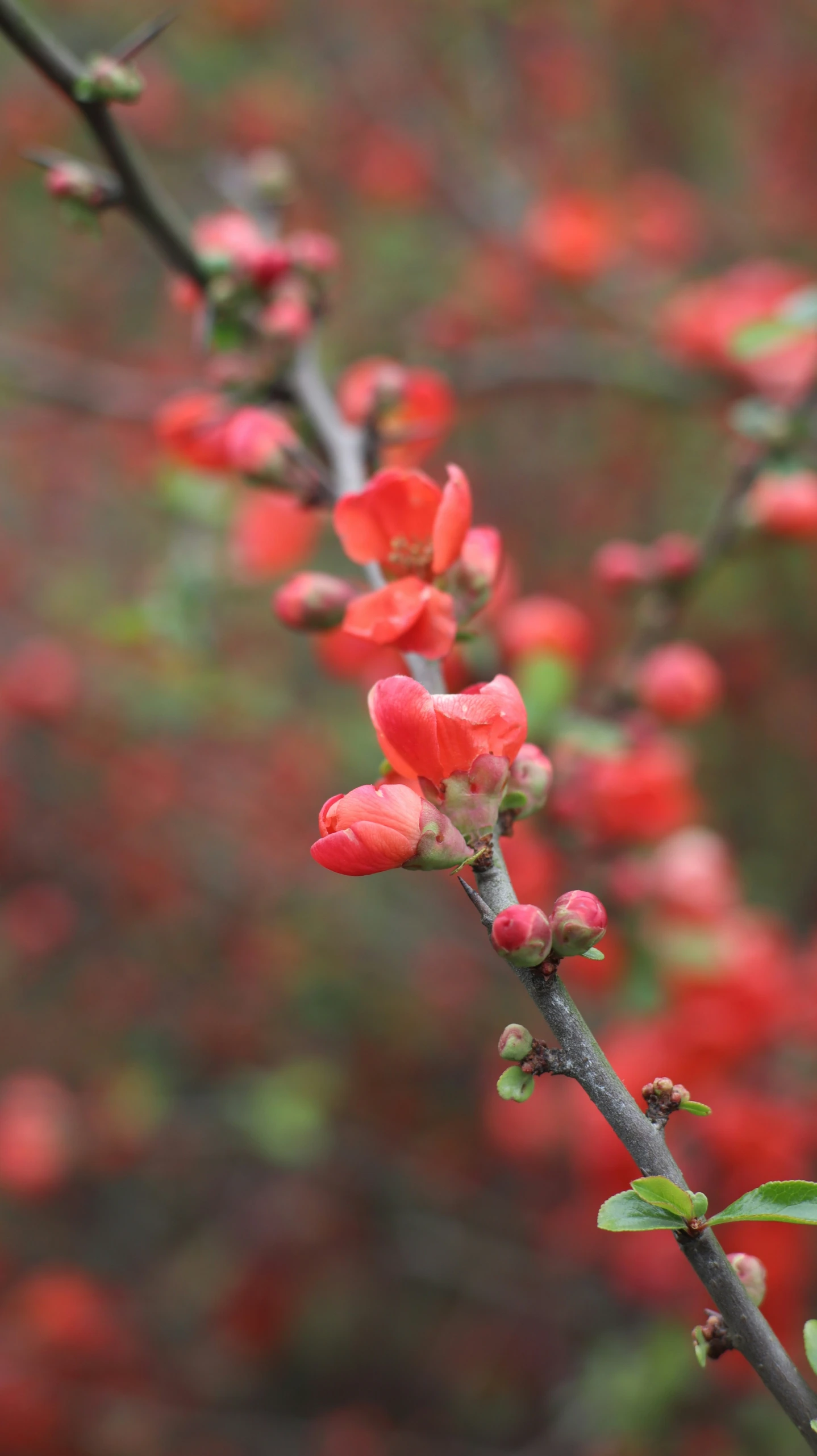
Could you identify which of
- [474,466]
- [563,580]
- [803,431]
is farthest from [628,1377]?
[474,466]

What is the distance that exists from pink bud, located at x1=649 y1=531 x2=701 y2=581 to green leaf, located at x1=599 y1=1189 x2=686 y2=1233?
2.61ft

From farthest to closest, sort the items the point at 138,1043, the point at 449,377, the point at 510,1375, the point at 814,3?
1. the point at 814,3
2. the point at 138,1043
3. the point at 510,1375
4. the point at 449,377

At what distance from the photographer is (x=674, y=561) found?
46.6 inches

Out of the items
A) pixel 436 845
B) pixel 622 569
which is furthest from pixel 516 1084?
pixel 622 569

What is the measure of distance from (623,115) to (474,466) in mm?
1482

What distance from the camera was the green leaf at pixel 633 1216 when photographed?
50 centimetres

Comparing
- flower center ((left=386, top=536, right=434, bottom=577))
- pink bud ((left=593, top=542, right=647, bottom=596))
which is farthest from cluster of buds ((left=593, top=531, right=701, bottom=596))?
flower center ((left=386, top=536, right=434, bottom=577))

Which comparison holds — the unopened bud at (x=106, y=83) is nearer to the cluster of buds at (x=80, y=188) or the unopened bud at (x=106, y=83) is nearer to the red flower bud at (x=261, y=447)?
the cluster of buds at (x=80, y=188)

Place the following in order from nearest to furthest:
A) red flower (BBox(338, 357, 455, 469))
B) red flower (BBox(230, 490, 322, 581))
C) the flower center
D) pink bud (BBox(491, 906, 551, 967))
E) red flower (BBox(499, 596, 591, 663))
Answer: pink bud (BBox(491, 906, 551, 967)) < the flower center < red flower (BBox(338, 357, 455, 469)) < red flower (BBox(499, 596, 591, 663)) < red flower (BBox(230, 490, 322, 581))

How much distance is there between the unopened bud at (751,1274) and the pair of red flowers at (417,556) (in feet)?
1.22

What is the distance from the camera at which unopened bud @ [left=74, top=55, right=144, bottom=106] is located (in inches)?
28.5

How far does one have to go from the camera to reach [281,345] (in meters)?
0.95

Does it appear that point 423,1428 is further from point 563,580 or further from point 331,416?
point 331,416

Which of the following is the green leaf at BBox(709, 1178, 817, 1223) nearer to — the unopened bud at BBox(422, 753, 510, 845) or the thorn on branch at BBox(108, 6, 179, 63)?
the unopened bud at BBox(422, 753, 510, 845)
